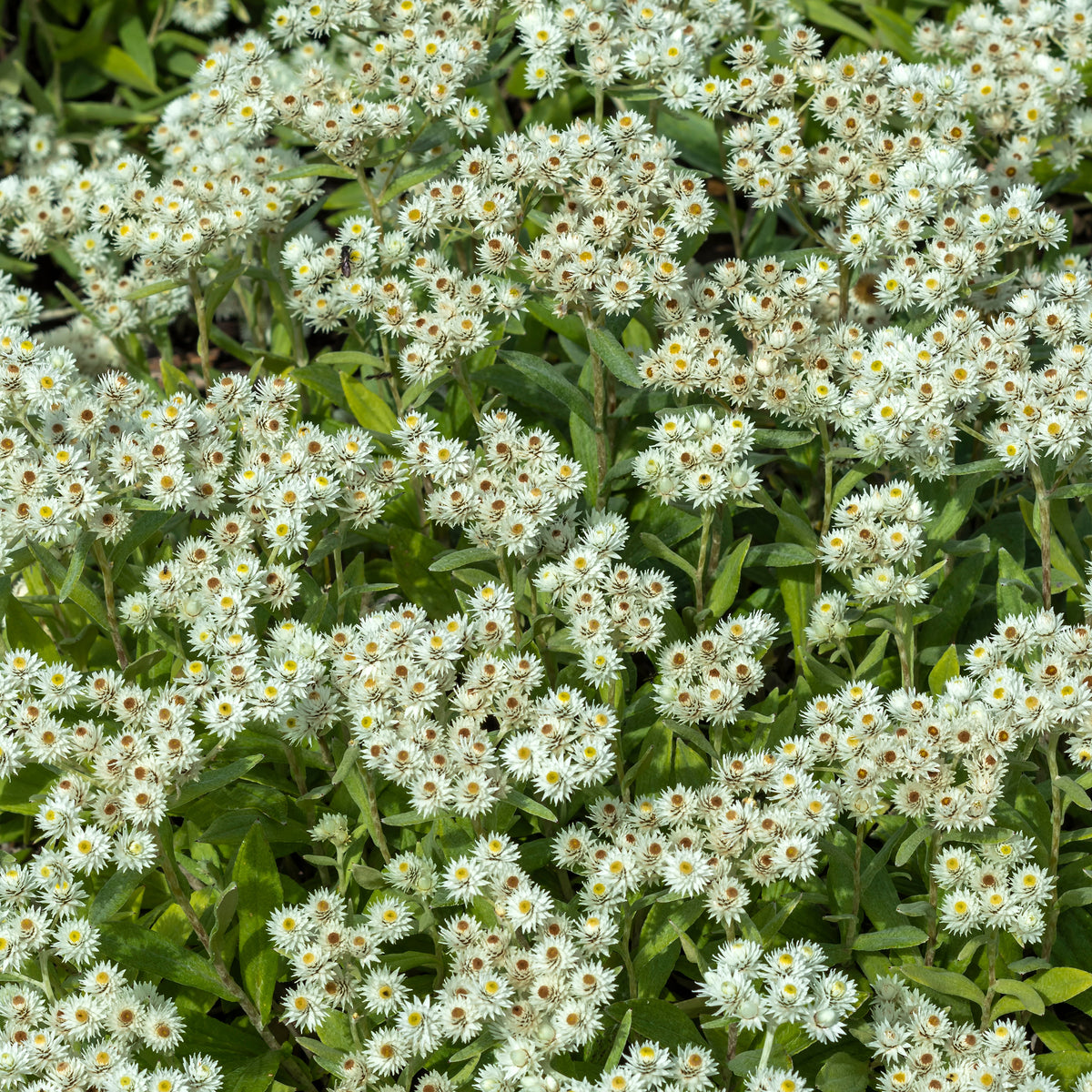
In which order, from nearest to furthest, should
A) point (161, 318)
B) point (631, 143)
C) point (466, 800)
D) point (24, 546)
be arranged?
point (466, 800), point (24, 546), point (631, 143), point (161, 318)

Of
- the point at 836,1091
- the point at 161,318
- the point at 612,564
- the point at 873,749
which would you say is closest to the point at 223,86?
the point at 161,318

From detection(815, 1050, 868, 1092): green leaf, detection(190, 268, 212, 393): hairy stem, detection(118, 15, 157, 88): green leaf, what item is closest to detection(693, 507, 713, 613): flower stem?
detection(815, 1050, 868, 1092): green leaf

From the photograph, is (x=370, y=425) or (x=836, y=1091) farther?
(x=370, y=425)

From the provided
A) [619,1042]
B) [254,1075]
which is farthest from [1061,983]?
[254,1075]

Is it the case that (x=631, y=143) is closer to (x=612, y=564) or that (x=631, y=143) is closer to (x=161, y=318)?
(x=612, y=564)

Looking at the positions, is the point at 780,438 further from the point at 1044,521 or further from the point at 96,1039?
the point at 96,1039

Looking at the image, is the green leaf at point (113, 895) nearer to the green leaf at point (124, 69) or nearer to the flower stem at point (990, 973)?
the flower stem at point (990, 973)

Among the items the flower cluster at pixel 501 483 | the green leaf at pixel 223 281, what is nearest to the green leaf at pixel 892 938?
the flower cluster at pixel 501 483
